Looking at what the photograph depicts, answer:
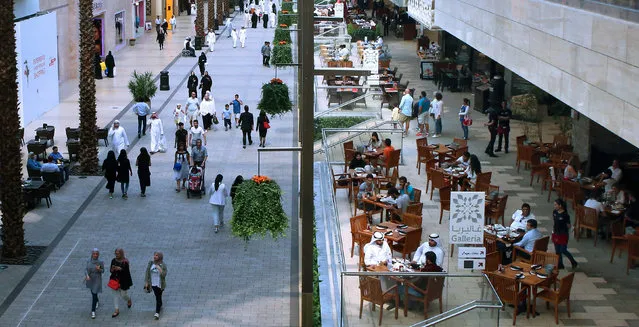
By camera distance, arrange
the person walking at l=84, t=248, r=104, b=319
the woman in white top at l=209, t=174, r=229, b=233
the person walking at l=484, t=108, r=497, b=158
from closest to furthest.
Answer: the person walking at l=84, t=248, r=104, b=319
the woman in white top at l=209, t=174, r=229, b=233
the person walking at l=484, t=108, r=497, b=158

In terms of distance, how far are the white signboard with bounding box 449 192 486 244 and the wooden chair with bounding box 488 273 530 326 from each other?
673mm

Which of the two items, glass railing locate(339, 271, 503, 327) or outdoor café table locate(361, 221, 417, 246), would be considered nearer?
glass railing locate(339, 271, 503, 327)

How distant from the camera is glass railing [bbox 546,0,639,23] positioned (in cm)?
1633

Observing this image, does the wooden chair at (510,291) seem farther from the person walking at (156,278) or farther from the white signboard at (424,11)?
the white signboard at (424,11)

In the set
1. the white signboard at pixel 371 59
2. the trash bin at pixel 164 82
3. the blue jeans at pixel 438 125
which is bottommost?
the blue jeans at pixel 438 125

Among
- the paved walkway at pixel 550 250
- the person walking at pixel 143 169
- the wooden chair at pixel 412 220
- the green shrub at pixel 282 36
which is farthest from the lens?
the green shrub at pixel 282 36

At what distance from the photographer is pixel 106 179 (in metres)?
26.8

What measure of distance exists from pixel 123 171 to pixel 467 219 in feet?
34.6

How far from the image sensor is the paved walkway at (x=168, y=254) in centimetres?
1806

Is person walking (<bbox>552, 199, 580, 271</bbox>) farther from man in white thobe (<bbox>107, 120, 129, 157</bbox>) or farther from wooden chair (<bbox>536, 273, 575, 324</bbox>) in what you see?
man in white thobe (<bbox>107, 120, 129, 157</bbox>)

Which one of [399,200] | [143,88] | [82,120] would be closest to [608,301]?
[399,200]

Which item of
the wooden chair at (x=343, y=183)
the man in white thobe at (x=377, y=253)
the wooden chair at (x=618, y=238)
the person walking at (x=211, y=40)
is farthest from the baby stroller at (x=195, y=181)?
the person walking at (x=211, y=40)

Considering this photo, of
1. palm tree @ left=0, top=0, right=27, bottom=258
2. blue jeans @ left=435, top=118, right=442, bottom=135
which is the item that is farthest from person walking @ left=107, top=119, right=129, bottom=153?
blue jeans @ left=435, top=118, right=442, bottom=135

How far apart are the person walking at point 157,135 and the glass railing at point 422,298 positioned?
48.6 feet
